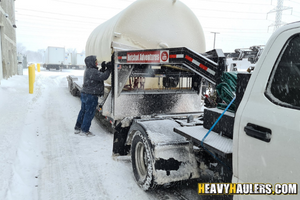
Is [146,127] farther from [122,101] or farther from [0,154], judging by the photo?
[0,154]

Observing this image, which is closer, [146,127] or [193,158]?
[193,158]

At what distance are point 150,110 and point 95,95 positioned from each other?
58.9 inches

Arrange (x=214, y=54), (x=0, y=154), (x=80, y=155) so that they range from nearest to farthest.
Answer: (x=214, y=54) < (x=0, y=154) < (x=80, y=155)

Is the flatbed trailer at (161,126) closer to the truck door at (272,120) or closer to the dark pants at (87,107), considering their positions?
the truck door at (272,120)

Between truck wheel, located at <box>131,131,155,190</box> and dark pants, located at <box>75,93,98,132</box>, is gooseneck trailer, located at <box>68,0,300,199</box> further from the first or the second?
dark pants, located at <box>75,93,98,132</box>

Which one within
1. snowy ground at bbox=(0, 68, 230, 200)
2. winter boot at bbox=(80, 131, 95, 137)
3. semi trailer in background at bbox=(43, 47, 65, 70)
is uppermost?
semi trailer in background at bbox=(43, 47, 65, 70)

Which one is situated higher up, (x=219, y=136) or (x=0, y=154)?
(x=219, y=136)

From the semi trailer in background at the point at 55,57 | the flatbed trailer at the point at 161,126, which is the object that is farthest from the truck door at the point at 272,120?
the semi trailer in background at the point at 55,57

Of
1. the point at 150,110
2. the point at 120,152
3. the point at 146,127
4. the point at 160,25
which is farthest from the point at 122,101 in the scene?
the point at 160,25

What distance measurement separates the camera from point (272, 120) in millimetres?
1681

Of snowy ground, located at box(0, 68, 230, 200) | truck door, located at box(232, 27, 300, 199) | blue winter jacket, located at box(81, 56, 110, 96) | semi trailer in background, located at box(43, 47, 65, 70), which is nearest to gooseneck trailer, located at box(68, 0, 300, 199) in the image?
truck door, located at box(232, 27, 300, 199)

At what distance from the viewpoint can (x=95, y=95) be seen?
5523mm

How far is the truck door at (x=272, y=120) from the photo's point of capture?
1557mm

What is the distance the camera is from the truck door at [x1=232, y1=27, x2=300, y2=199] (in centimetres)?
156
